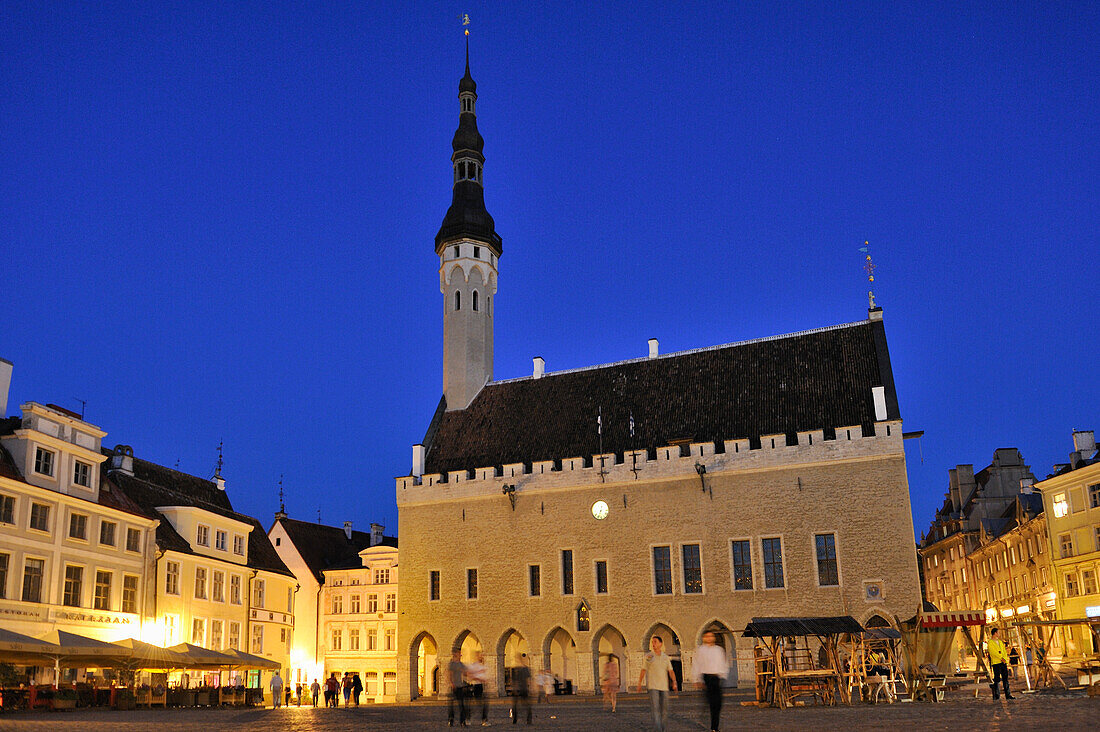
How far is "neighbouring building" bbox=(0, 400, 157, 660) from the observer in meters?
25.7

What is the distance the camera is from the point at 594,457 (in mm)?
36062

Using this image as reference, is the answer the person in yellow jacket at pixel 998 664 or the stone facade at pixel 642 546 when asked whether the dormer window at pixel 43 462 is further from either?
the person in yellow jacket at pixel 998 664

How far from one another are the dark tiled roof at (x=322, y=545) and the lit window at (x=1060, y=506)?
3257 cm

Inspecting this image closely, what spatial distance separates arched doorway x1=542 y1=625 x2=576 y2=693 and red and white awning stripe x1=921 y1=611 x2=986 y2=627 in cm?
1406

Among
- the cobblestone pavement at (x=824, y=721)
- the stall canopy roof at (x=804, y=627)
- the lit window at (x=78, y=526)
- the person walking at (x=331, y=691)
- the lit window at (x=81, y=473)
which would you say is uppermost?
the lit window at (x=81, y=473)

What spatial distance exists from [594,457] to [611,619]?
588cm

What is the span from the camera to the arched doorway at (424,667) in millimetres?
37031

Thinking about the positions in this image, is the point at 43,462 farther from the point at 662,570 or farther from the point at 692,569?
the point at 692,569

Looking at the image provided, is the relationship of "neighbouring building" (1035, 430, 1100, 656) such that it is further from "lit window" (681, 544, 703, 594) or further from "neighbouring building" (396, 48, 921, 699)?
"lit window" (681, 544, 703, 594)

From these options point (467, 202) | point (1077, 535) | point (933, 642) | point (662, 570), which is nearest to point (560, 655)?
point (662, 570)

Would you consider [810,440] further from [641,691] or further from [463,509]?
[463,509]

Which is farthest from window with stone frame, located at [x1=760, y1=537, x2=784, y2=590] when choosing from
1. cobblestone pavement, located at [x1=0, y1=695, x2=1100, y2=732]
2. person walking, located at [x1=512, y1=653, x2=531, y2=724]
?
person walking, located at [x1=512, y1=653, x2=531, y2=724]

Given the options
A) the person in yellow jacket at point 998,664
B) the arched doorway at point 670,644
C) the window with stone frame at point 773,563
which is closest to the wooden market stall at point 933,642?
the person in yellow jacket at point 998,664

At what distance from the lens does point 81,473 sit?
96.1 ft
